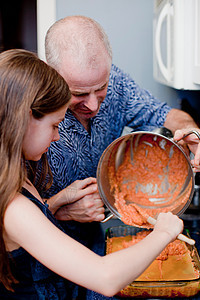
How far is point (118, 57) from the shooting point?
221 cm

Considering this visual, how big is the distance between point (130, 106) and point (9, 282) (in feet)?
3.10

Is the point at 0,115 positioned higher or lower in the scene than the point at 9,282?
higher

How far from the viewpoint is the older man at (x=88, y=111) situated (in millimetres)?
1152

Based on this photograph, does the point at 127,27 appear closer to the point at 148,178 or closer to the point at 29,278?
the point at 148,178

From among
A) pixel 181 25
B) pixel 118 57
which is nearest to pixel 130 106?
pixel 181 25

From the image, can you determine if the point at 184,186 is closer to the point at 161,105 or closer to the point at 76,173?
the point at 76,173

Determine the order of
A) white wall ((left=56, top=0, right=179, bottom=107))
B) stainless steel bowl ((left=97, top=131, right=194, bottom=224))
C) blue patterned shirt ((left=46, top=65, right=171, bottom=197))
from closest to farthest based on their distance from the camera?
stainless steel bowl ((left=97, top=131, right=194, bottom=224)), blue patterned shirt ((left=46, top=65, right=171, bottom=197)), white wall ((left=56, top=0, right=179, bottom=107))

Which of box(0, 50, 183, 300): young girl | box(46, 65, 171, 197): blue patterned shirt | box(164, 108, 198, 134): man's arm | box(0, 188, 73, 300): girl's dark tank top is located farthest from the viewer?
box(164, 108, 198, 134): man's arm

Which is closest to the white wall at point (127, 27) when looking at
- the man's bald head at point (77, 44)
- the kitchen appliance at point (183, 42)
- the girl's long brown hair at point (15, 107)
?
the kitchen appliance at point (183, 42)

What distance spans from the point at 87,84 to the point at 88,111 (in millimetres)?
115

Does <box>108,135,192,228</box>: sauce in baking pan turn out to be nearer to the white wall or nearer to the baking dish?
the baking dish

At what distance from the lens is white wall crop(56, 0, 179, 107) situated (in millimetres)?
2152

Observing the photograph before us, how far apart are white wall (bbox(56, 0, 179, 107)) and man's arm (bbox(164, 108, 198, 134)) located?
2.27 feet

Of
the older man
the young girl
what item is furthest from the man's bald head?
the young girl
